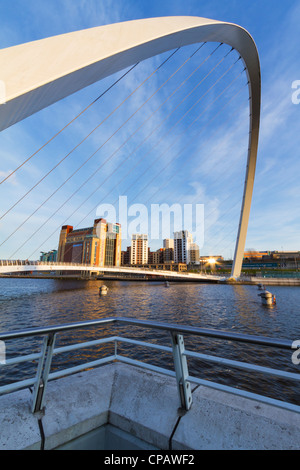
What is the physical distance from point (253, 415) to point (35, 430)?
1558 millimetres

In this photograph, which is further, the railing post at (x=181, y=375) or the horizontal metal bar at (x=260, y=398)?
the railing post at (x=181, y=375)

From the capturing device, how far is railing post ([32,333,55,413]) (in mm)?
1685

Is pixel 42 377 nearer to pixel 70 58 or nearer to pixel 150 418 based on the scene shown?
pixel 150 418

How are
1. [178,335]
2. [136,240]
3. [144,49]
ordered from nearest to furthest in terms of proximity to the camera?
[178,335]
[144,49]
[136,240]

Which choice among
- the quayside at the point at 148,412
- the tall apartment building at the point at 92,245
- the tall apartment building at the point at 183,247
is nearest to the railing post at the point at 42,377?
the quayside at the point at 148,412

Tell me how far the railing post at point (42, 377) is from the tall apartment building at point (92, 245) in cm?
9639

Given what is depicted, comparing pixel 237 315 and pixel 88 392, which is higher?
pixel 88 392

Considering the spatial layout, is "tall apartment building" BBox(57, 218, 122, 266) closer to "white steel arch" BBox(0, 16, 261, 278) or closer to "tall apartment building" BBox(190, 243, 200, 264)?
"tall apartment building" BBox(190, 243, 200, 264)

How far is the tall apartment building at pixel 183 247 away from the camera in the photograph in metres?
133

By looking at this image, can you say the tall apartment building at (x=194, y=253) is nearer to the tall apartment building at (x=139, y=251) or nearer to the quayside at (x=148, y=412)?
the tall apartment building at (x=139, y=251)

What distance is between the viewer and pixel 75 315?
15.8m
